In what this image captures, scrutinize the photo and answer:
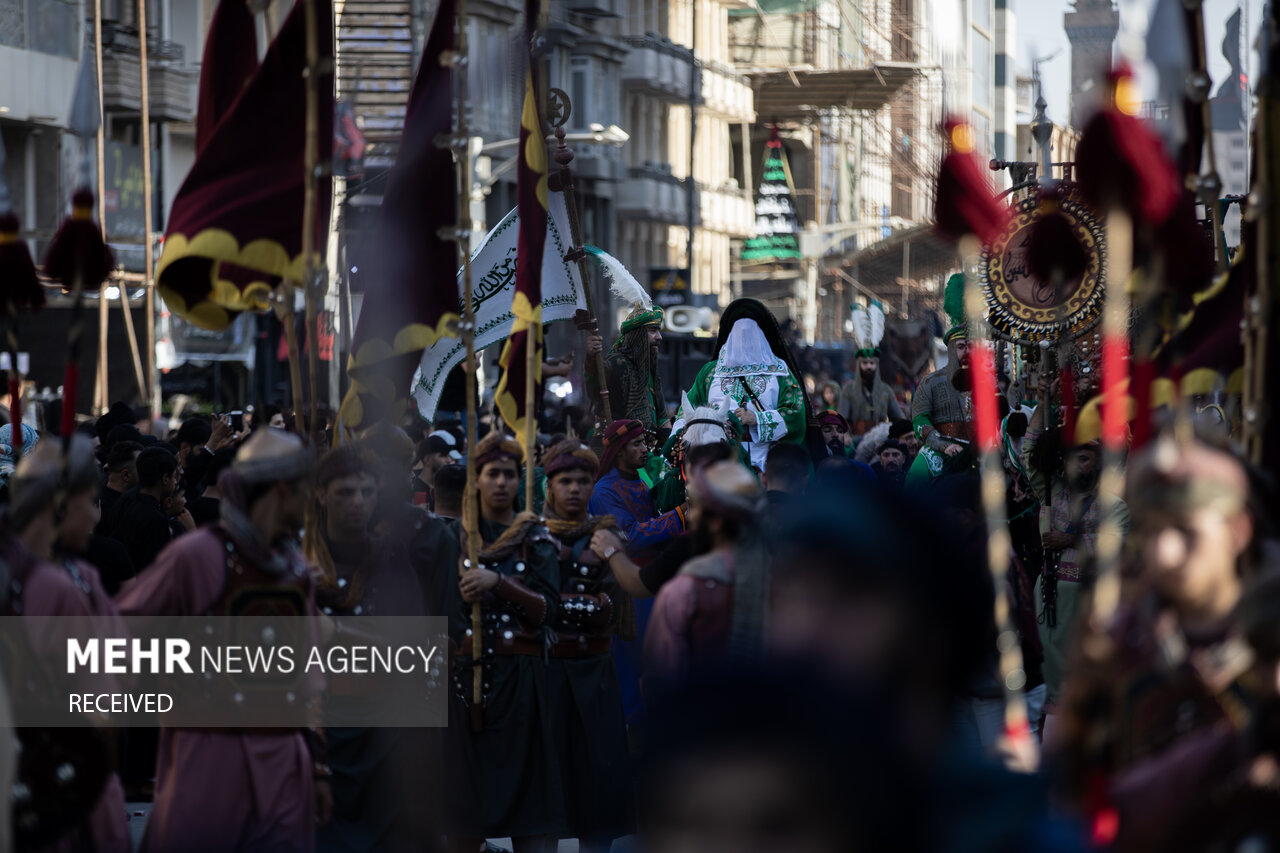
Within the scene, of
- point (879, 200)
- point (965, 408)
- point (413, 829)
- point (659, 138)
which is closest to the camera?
point (413, 829)

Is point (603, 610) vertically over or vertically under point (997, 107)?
under

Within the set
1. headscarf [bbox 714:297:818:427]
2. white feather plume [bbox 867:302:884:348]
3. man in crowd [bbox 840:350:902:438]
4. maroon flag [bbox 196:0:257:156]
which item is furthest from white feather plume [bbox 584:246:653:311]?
white feather plume [bbox 867:302:884:348]

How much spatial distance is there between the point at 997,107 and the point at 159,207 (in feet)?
243

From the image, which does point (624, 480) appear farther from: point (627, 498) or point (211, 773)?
point (211, 773)

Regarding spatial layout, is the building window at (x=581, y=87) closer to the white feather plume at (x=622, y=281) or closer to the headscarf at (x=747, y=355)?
the white feather plume at (x=622, y=281)

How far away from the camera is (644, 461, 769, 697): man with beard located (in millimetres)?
5824

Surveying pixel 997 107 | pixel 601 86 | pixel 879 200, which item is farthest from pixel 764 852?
pixel 997 107

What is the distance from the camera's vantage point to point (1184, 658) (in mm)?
3848

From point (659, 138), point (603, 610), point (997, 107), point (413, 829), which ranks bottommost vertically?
point (413, 829)

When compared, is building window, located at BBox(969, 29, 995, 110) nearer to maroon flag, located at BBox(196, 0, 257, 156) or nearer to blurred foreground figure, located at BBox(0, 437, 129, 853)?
maroon flag, located at BBox(196, 0, 257, 156)

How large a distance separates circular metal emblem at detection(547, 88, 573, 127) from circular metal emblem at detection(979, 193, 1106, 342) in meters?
2.31

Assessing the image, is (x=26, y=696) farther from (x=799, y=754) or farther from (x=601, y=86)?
(x=601, y=86)

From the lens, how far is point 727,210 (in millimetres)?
63562

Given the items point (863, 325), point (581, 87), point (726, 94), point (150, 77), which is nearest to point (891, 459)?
point (863, 325)
